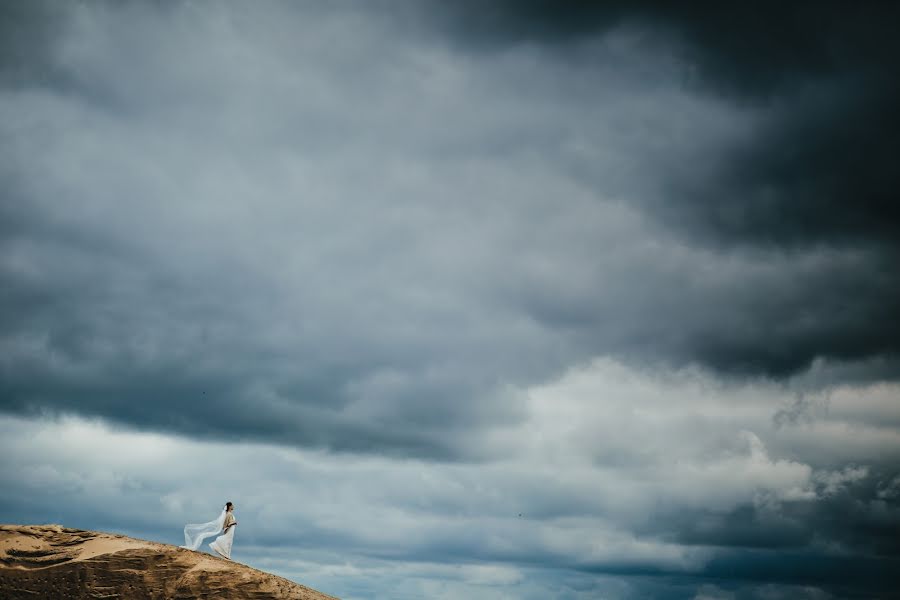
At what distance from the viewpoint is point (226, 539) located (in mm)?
48156

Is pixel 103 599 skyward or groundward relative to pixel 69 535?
groundward

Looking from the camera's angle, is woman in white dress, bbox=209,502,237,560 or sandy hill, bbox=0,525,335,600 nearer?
sandy hill, bbox=0,525,335,600

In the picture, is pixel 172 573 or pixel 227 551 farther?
pixel 227 551

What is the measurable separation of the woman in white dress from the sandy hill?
7.39 ft

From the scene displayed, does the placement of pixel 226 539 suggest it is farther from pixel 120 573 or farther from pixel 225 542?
pixel 120 573

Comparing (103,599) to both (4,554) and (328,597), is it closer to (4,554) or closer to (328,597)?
(4,554)

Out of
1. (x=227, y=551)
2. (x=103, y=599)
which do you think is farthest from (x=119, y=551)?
(x=227, y=551)

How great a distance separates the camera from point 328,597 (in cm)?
4728

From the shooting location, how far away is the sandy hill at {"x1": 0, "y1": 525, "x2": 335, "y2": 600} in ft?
141

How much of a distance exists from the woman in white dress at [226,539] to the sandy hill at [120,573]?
225 centimetres

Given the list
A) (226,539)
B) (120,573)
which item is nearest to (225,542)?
(226,539)

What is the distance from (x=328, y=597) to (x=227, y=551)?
7013 mm

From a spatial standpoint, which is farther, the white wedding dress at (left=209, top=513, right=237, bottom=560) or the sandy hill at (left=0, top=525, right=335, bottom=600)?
the white wedding dress at (left=209, top=513, right=237, bottom=560)

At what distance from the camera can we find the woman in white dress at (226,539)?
47.9 m
